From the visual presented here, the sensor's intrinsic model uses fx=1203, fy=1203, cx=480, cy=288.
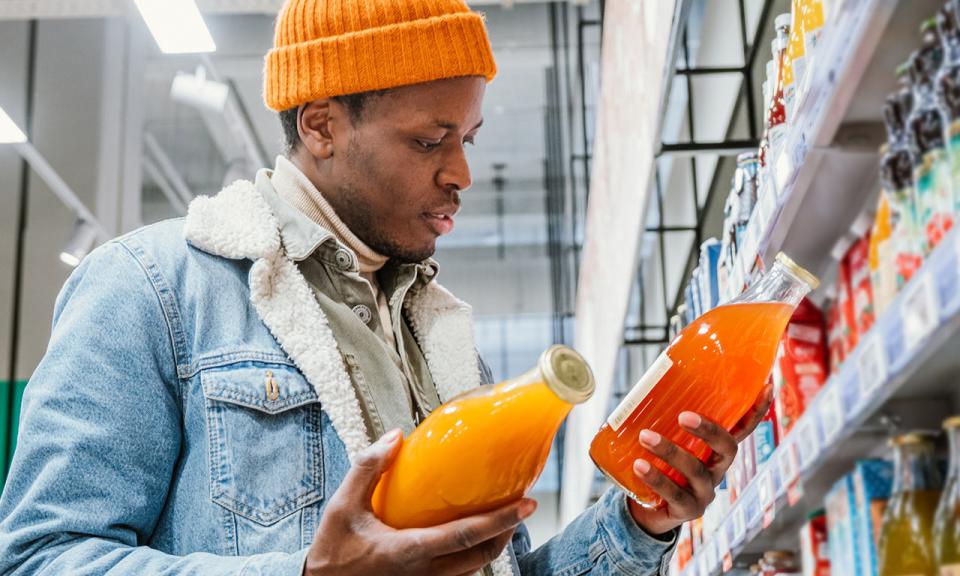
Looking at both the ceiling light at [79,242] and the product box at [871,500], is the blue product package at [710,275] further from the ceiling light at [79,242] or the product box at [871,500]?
the ceiling light at [79,242]

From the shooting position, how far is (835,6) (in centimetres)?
126

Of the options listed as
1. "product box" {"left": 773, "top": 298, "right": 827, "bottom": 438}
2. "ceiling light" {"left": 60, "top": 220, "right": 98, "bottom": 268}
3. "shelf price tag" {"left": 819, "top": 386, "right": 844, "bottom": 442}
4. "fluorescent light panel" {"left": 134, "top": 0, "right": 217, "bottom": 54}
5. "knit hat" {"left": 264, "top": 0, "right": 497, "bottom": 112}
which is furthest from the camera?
"ceiling light" {"left": 60, "top": 220, "right": 98, "bottom": 268}

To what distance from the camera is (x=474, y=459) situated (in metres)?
1.25

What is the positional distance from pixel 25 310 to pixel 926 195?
7614mm

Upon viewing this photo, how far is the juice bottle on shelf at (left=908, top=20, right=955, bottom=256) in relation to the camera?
112 cm

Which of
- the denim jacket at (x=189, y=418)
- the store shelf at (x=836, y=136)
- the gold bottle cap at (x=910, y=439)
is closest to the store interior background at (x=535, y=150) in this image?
the store shelf at (x=836, y=136)

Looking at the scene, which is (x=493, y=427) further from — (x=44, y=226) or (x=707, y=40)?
(x=44, y=226)

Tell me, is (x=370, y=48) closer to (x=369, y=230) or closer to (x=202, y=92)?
(x=369, y=230)

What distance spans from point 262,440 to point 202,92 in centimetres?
578

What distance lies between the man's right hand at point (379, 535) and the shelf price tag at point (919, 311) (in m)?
0.40

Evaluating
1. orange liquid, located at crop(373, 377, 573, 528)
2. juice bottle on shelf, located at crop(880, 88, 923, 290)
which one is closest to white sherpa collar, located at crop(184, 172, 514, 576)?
orange liquid, located at crop(373, 377, 573, 528)

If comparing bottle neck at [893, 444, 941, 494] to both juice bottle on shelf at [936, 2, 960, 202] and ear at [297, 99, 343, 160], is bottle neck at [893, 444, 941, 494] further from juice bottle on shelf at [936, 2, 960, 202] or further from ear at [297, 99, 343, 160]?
ear at [297, 99, 343, 160]

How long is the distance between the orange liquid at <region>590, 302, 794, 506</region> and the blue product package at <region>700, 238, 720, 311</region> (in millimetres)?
715

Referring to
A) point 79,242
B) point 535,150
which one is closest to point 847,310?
point 79,242
